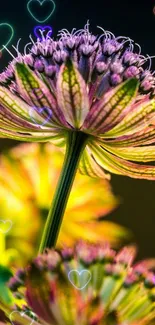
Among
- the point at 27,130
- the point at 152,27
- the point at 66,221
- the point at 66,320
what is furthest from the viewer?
the point at 152,27

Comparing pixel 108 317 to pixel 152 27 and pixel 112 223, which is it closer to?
pixel 112 223

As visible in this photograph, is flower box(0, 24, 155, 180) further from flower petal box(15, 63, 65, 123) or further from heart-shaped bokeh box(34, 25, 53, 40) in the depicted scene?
heart-shaped bokeh box(34, 25, 53, 40)


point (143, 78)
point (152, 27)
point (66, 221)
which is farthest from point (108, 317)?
point (152, 27)

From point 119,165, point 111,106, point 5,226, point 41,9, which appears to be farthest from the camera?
point 41,9

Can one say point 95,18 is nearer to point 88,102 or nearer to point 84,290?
point 88,102

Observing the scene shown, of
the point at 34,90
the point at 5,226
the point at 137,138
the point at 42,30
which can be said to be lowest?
the point at 5,226

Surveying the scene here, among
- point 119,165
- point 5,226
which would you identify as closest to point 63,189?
point 119,165
